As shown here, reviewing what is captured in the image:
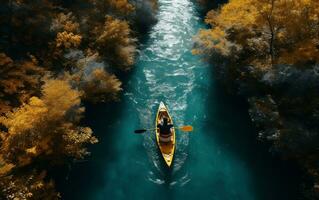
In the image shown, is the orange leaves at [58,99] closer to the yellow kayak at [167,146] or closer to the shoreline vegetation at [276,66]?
the yellow kayak at [167,146]

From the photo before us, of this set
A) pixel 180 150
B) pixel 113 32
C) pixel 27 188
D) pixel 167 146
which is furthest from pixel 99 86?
pixel 27 188

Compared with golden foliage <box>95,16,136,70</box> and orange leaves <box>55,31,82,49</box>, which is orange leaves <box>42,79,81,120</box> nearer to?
orange leaves <box>55,31,82,49</box>

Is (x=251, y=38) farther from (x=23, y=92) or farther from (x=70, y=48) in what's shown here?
(x=23, y=92)

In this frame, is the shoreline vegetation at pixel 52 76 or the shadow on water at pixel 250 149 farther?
the shadow on water at pixel 250 149

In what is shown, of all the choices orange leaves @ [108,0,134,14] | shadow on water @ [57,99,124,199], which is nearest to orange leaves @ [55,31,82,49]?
shadow on water @ [57,99,124,199]

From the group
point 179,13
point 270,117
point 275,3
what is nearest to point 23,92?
point 270,117

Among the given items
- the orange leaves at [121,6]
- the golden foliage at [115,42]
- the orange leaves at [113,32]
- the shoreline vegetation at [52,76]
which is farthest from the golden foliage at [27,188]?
the orange leaves at [121,6]
